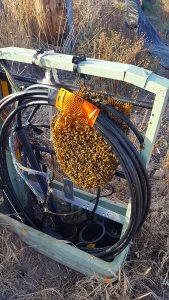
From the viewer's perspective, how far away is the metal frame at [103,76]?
126cm

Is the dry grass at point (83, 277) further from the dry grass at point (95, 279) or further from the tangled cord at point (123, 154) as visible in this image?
the tangled cord at point (123, 154)

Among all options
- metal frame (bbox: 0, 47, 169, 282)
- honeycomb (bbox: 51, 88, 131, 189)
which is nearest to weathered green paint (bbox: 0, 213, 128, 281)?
metal frame (bbox: 0, 47, 169, 282)

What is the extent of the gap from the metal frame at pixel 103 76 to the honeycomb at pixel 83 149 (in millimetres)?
139

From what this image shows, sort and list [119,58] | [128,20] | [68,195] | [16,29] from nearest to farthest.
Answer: [68,195] < [119,58] < [16,29] < [128,20]

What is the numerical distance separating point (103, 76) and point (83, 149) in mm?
331

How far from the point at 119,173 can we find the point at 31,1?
130 inches

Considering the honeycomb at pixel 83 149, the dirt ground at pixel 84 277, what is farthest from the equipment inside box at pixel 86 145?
the dirt ground at pixel 84 277

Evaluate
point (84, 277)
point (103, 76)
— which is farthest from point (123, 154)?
point (84, 277)

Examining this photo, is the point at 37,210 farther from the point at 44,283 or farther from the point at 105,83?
the point at 105,83

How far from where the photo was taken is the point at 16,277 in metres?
1.92

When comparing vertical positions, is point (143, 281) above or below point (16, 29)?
below

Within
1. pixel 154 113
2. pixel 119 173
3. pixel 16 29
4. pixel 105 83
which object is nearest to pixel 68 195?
pixel 119 173

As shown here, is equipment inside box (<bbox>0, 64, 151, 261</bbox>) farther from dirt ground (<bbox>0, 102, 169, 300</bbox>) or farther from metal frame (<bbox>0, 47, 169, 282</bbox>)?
dirt ground (<bbox>0, 102, 169, 300</bbox>)

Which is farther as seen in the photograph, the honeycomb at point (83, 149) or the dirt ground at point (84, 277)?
the dirt ground at point (84, 277)
